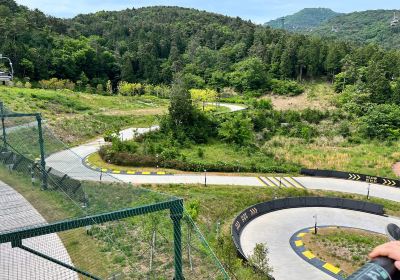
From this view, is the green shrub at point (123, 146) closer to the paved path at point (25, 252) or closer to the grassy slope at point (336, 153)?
the grassy slope at point (336, 153)

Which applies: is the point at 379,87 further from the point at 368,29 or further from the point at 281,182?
the point at 368,29

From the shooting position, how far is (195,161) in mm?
22844

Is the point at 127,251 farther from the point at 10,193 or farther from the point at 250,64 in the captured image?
the point at 250,64

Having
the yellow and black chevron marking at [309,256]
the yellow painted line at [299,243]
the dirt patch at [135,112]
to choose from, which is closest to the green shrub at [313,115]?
the dirt patch at [135,112]

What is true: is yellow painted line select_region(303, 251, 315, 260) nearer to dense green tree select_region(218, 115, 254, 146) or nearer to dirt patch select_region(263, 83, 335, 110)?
dense green tree select_region(218, 115, 254, 146)

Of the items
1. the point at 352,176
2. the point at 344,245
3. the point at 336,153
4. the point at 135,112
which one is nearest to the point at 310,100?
the point at 336,153

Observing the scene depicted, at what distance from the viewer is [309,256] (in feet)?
45.4

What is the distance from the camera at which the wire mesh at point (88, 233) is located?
6977mm

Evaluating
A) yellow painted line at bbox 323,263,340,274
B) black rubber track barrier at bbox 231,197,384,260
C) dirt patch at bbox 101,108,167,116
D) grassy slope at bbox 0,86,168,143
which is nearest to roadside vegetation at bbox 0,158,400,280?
yellow painted line at bbox 323,263,340,274

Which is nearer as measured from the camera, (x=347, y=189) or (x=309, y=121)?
(x=347, y=189)

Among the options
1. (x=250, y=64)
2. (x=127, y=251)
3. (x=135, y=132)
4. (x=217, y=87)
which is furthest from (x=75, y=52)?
(x=127, y=251)

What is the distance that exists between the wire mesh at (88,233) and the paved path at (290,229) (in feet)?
12.4

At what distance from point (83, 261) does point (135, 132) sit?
19.1 metres

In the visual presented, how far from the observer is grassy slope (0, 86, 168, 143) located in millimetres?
27125
